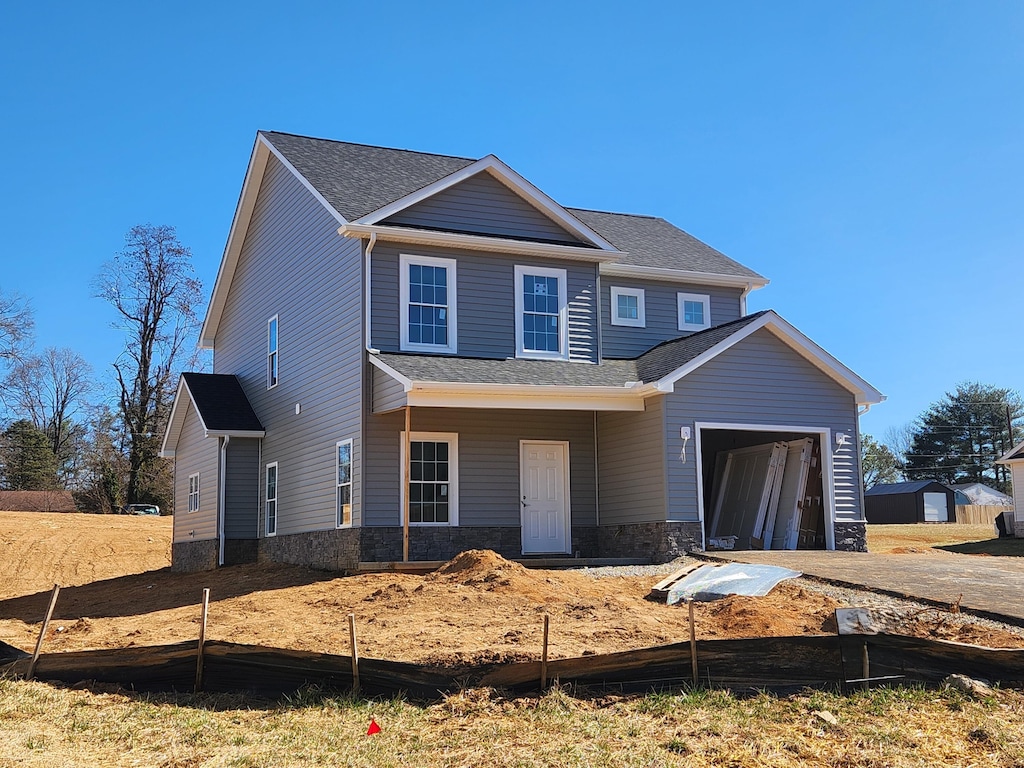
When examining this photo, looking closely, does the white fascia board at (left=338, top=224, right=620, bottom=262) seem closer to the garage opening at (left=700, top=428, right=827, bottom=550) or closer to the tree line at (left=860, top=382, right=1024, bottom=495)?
the garage opening at (left=700, top=428, right=827, bottom=550)

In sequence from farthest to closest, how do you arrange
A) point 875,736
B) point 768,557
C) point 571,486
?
point 571,486 < point 768,557 < point 875,736

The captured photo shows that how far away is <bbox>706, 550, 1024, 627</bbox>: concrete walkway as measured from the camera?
12234 millimetres

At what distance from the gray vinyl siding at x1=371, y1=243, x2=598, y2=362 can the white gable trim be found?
7.81 feet

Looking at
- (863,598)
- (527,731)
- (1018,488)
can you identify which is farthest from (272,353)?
(1018,488)

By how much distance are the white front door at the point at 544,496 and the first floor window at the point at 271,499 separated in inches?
229

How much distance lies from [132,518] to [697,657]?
31288 mm

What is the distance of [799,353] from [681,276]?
4.04 meters

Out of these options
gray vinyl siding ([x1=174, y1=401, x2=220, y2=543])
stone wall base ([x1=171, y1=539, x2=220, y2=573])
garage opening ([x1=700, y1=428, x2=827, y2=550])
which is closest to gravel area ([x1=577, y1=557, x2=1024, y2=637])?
garage opening ([x1=700, y1=428, x2=827, y2=550])

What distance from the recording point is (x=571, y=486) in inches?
751

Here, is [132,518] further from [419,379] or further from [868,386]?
[868,386]

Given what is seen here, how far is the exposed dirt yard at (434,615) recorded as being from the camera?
424 inches

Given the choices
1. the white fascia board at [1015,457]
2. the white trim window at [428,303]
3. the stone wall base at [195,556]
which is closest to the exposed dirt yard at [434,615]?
the stone wall base at [195,556]

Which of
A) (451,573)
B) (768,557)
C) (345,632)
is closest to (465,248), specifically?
(451,573)

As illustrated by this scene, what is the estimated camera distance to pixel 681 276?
22.1 metres
